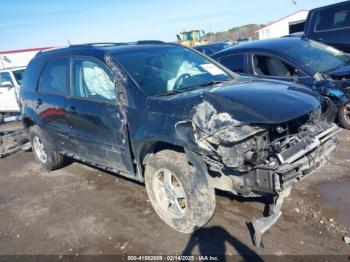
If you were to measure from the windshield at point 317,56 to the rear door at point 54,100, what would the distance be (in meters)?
3.83

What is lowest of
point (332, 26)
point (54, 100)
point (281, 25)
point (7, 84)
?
point (281, 25)

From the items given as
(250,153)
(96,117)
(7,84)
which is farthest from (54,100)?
(7,84)

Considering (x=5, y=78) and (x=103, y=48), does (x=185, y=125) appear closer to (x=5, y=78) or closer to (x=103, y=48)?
(x=103, y=48)

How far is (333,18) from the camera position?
8.96 meters

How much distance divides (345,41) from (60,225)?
7.54 metres

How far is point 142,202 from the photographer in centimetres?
479

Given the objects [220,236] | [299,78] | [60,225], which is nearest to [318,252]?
[220,236]

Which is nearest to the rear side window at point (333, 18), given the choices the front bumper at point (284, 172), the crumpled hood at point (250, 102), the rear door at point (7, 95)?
the crumpled hood at point (250, 102)

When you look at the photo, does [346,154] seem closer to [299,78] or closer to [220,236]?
[299,78]

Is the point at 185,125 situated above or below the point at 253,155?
above

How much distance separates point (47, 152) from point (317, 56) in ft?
16.6

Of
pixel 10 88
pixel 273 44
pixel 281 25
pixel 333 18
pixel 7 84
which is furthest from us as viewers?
pixel 281 25

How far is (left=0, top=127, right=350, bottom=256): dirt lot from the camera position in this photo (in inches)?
142

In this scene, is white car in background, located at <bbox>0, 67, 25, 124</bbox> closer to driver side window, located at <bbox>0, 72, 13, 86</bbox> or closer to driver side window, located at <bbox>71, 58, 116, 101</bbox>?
driver side window, located at <bbox>0, 72, 13, 86</bbox>
